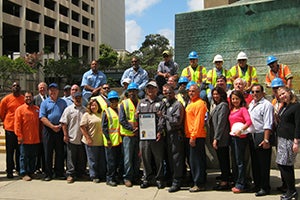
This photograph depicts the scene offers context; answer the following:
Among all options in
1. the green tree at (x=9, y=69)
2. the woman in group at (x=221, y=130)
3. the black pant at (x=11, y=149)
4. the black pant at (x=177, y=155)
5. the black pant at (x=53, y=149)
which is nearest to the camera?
the woman in group at (x=221, y=130)

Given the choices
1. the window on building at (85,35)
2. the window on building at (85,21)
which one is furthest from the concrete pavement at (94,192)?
the window on building at (85,21)

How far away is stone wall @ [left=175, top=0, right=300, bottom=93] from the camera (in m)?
9.04

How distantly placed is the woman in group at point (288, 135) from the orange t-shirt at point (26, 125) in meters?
4.55

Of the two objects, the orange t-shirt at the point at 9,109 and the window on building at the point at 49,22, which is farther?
the window on building at the point at 49,22

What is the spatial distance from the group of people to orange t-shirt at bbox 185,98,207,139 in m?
0.02

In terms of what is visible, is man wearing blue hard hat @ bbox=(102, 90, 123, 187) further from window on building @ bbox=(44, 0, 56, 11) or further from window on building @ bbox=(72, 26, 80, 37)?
window on building @ bbox=(72, 26, 80, 37)

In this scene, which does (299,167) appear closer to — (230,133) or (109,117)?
(230,133)

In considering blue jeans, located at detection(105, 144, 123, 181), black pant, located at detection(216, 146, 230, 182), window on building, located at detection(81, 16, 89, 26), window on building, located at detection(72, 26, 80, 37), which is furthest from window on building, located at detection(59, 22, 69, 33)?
black pant, located at detection(216, 146, 230, 182)

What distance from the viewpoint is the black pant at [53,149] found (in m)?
6.76

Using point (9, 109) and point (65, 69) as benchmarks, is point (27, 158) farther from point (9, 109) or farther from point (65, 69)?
point (65, 69)

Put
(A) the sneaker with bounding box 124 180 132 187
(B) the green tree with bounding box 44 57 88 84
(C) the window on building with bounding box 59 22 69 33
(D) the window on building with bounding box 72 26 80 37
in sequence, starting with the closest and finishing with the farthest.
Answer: (A) the sneaker with bounding box 124 180 132 187 → (B) the green tree with bounding box 44 57 88 84 → (C) the window on building with bounding box 59 22 69 33 → (D) the window on building with bounding box 72 26 80 37

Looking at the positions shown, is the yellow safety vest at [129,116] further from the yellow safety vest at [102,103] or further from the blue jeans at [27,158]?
the blue jeans at [27,158]

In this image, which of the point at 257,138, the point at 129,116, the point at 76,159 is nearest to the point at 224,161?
the point at 257,138

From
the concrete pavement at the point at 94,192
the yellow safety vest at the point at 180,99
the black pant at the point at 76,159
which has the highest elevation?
the yellow safety vest at the point at 180,99
